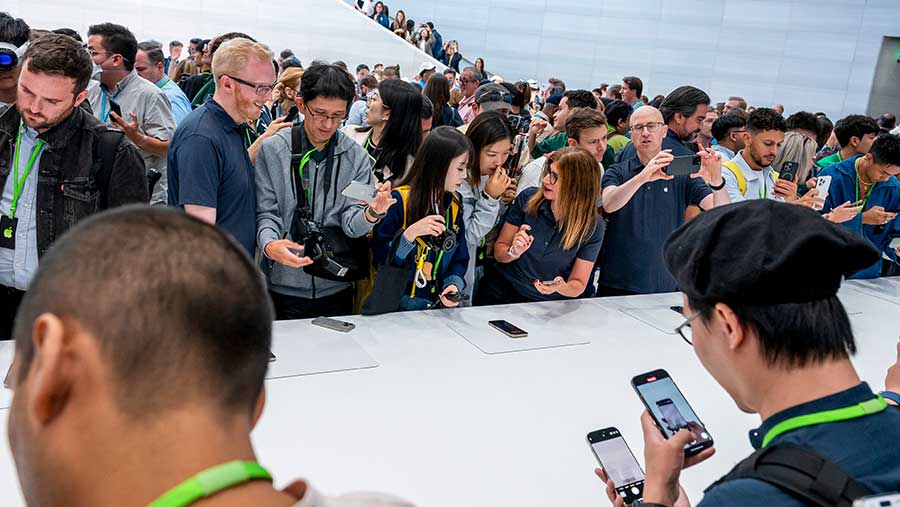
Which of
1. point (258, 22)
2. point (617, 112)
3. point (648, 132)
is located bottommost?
point (648, 132)

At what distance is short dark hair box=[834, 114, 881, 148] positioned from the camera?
15.5ft

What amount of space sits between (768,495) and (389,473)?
857mm

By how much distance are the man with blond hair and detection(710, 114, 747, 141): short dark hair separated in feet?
10.7

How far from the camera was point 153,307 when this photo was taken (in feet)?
2.07

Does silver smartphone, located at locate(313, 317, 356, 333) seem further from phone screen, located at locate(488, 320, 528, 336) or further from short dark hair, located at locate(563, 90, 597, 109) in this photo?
short dark hair, located at locate(563, 90, 597, 109)

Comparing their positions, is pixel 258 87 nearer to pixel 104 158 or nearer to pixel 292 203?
pixel 292 203

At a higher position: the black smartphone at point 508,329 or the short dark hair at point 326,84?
the short dark hair at point 326,84

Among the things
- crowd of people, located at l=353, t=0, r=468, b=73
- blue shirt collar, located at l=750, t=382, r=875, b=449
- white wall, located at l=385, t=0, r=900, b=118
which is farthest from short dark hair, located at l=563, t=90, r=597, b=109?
white wall, located at l=385, t=0, r=900, b=118

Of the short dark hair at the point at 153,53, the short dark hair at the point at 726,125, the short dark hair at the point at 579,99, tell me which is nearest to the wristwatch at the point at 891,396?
the short dark hair at the point at 726,125

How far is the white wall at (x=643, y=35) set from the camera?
36.2 ft

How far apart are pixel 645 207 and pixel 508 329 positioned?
1.11m

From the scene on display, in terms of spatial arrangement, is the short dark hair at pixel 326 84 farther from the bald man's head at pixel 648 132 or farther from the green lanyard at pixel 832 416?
the green lanyard at pixel 832 416

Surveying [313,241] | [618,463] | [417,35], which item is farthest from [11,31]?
[417,35]

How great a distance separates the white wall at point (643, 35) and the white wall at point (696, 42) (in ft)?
0.06
